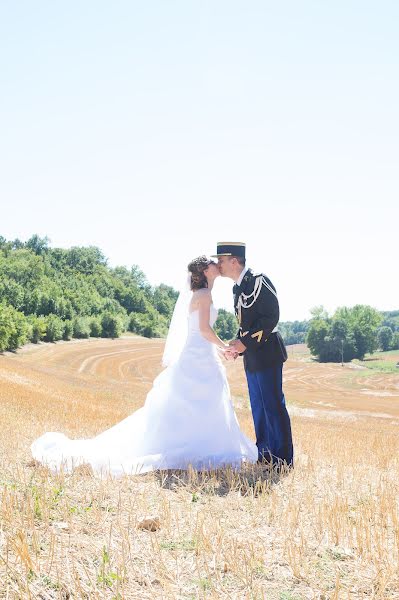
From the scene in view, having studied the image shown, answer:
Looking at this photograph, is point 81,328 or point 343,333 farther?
point 343,333

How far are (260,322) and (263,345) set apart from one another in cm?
32

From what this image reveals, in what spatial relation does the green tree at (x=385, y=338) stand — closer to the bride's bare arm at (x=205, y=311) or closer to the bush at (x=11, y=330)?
the bush at (x=11, y=330)

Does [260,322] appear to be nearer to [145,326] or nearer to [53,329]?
[53,329]

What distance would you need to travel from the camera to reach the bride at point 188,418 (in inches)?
286

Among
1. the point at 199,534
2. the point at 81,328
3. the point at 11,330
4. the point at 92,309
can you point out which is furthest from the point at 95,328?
the point at 199,534

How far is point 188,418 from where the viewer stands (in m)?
7.52

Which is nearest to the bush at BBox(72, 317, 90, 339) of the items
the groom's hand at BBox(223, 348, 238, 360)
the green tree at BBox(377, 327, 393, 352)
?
the groom's hand at BBox(223, 348, 238, 360)

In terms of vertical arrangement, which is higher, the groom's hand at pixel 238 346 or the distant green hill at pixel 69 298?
the distant green hill at pixel 69 298

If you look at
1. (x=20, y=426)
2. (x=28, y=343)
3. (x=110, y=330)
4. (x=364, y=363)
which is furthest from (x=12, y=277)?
(x=20, y=426)

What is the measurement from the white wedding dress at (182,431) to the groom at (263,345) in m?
0.43

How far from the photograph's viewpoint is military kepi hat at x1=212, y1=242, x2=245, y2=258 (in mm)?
7512

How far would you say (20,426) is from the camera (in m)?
9.90

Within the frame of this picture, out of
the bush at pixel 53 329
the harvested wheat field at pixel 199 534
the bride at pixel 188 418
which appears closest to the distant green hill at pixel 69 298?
the bush at pixel 53 329

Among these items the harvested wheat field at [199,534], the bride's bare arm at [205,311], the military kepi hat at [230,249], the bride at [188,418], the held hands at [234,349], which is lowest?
the harvested wheat field at [199,534]
